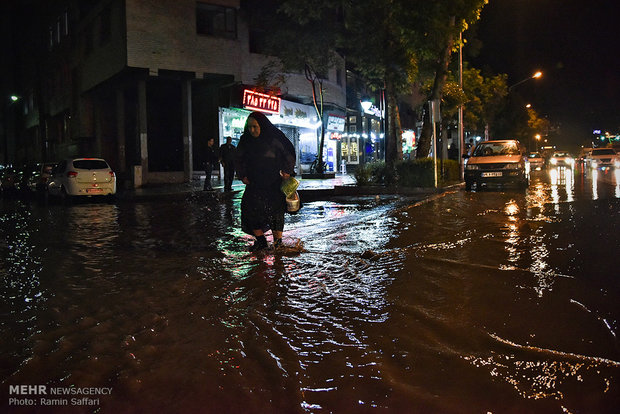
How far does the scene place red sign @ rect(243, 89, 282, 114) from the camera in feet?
89.2

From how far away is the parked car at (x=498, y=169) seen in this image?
1983 centimetres

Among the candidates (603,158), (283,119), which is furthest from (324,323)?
(603,158)

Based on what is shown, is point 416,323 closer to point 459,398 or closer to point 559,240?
point 459,398

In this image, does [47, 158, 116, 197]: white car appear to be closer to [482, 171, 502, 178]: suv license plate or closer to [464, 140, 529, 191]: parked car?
[464, 140, 529, 191]: parked car

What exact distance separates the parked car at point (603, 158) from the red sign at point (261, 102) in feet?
91.4

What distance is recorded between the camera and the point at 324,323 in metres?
4.36

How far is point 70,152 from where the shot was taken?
3762cm

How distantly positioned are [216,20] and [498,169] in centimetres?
1562

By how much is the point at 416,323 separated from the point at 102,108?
1257 inches

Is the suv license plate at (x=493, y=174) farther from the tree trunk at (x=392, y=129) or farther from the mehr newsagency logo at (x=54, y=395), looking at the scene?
the mehr newsagency logo at (x=54, y=395)

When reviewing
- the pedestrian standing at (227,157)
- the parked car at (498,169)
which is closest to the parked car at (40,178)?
the pedestrian standing at (227,157)

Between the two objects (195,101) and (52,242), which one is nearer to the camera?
(52,242)

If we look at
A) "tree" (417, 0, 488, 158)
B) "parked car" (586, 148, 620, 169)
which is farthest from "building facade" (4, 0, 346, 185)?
"parked car" (586, 148, 620, 169)

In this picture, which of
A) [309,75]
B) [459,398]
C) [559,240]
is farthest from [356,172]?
[459,398]
